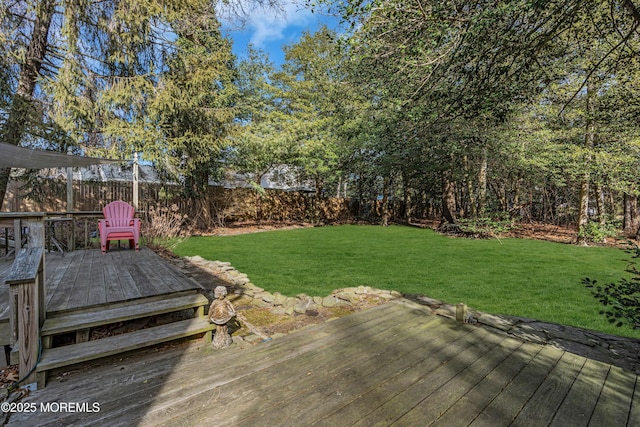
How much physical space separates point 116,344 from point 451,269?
17.0 ft

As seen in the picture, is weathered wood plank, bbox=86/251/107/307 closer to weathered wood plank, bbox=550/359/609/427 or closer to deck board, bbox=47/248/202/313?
deck board, bbox=47/248/202/313

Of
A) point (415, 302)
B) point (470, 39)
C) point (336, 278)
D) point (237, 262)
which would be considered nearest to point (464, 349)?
point (415, 302)

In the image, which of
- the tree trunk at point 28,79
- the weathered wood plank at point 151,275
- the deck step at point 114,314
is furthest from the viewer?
the tree trunk at point 28,79

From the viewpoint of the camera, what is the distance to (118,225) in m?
5.18

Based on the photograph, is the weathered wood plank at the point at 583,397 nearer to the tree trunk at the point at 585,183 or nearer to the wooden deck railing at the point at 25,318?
the wooden deck railing at the point at 25,318

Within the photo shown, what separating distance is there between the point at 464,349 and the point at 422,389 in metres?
0.76

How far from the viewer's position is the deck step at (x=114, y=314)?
2.05 metres

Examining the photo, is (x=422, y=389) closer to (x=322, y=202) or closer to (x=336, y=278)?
(x=336, y=278)

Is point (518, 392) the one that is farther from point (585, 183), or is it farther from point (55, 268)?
point (585, 183)

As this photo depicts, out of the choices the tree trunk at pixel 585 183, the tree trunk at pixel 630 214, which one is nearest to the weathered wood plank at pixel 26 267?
the tree trunk at pixel 585 183

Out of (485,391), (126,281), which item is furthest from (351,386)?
(126,281)

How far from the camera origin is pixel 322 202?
50.9ft

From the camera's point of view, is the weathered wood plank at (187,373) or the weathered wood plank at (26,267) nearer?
the weathered wood plank at (187,373)

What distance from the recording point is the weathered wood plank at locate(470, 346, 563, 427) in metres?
1.54
